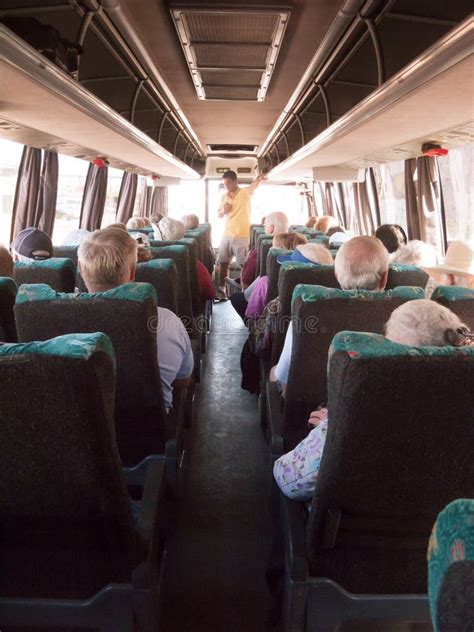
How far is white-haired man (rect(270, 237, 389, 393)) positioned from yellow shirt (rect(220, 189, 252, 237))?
23.6 feet

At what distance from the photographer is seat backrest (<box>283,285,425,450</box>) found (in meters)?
2.11

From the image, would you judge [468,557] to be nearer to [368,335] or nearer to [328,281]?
[368,335]

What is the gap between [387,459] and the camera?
1.33m

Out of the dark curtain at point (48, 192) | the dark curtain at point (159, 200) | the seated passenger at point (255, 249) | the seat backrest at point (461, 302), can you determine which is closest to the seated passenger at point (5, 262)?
the seat backrest at point (461, 302)

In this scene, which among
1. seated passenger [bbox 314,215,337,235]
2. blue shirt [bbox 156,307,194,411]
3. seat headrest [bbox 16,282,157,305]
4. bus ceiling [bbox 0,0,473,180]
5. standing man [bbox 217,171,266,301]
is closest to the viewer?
seat headrest [bbox 16,282,157,305]

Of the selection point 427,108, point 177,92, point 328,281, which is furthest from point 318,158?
point 328,281

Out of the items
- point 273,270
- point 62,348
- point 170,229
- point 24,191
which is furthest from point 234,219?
A: point 62,348

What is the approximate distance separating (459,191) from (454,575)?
6.18m

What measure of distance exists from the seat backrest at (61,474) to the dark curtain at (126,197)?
10.1 meters

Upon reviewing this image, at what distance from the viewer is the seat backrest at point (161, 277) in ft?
9.87

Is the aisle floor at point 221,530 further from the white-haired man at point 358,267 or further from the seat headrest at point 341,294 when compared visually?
the seat headrest at point 341,294

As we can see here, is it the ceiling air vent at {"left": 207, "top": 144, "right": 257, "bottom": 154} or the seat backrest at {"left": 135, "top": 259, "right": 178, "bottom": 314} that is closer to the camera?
the seat backrest at {"left": 135, "top": 259, "right": 178, "bottom": 314}

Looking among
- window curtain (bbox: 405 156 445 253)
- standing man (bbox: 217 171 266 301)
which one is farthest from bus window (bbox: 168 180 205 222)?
window curtain (bbox: 405 156 445 253)

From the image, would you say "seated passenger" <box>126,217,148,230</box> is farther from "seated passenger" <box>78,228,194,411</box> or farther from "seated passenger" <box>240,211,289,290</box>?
"seated passenger" <box>78,228,194,411</box>
